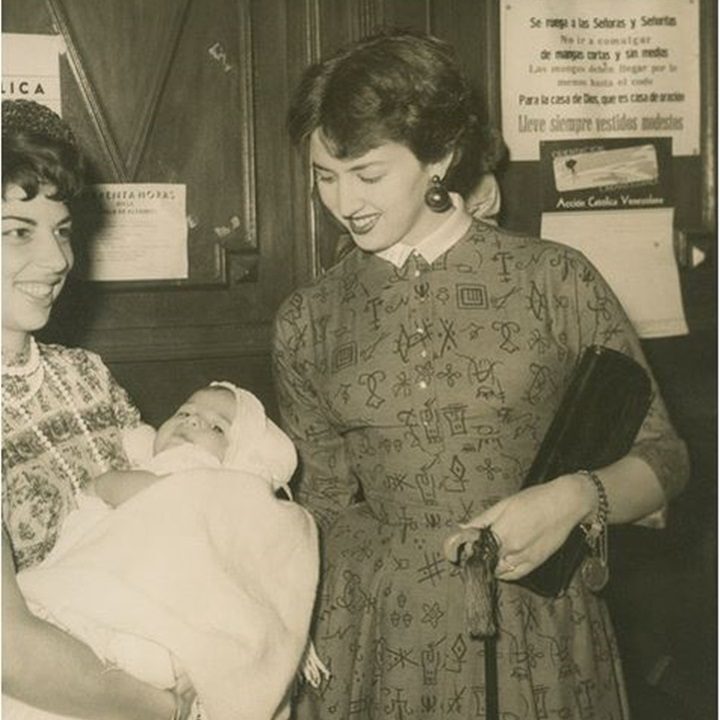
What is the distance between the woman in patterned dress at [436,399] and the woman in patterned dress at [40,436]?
34 centimetres

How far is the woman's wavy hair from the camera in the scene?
50.1 inches

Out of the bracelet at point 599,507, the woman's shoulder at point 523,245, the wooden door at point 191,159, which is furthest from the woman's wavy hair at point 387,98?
the wooden door at point 191,159

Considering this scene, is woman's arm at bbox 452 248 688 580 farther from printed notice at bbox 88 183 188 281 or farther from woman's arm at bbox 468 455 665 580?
printed notice at bbox 88 183 188 281

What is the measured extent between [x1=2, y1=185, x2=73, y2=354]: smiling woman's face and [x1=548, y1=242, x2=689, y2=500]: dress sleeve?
57cm

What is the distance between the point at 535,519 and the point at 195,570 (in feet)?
1.22

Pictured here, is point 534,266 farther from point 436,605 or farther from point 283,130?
point 283,130

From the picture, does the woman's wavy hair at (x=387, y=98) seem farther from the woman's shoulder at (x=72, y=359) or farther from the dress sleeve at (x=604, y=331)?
the woman's shoulder at (x=72, y=359)

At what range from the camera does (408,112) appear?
4.21 ft

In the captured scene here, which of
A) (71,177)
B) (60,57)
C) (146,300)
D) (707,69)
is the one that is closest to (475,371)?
(71,177)

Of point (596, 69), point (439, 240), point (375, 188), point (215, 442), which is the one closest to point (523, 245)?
point (439, 240)

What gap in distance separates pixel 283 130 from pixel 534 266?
0.69 meters

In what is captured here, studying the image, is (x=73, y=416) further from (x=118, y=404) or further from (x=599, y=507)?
(x=599, y=507)

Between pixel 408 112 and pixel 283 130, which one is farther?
pixel 283 130

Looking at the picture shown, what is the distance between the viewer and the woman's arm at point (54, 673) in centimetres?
94
